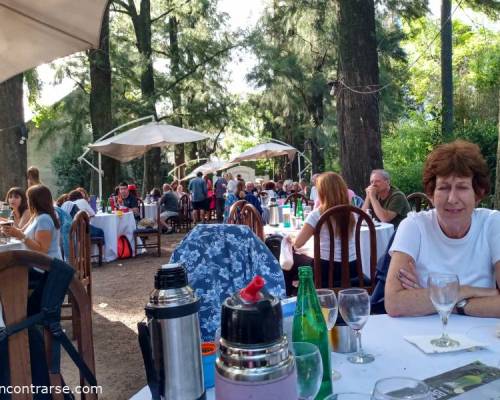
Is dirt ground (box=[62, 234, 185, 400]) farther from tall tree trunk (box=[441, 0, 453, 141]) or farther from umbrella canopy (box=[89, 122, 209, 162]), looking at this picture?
tall tree trunk (box=[441, 0, 453, 141])

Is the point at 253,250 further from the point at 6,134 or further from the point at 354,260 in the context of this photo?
the point at 6,134

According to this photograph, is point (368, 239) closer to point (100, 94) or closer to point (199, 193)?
point (199, 193)

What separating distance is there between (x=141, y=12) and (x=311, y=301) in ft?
51.7

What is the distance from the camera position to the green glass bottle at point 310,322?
1097 mm

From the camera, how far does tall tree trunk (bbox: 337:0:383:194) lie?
20.7ft

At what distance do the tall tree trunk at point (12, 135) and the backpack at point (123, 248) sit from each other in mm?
1890

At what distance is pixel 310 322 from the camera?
1134 millimetres

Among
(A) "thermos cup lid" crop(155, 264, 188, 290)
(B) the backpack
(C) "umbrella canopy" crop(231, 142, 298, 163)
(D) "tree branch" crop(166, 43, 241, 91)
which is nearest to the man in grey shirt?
(C) "umbrella canopy" crop(231, 142, 298, 163)

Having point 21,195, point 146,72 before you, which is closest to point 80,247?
point 21,195

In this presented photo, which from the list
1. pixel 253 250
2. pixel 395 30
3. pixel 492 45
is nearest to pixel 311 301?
pixel 253 250

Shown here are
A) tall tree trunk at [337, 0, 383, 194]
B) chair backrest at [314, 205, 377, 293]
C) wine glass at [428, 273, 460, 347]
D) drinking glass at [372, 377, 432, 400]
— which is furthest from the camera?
tall tree trunk at [337, 0, 383, 194]

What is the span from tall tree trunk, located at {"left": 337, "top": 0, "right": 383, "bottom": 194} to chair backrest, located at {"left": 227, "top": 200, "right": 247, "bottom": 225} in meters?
2.78

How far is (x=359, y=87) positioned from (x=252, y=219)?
324cm

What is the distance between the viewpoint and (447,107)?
10.8 meters
